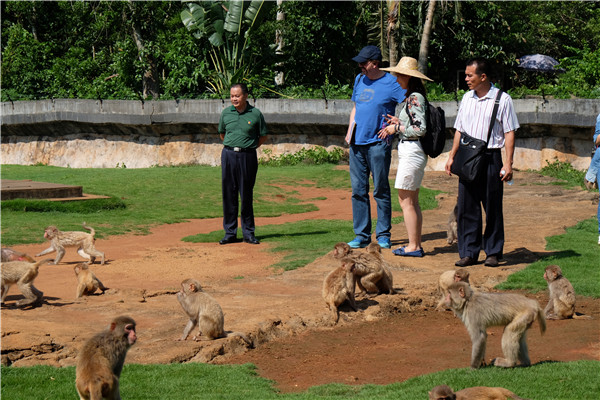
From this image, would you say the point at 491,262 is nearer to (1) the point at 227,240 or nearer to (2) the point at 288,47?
(1) the point at 227,240

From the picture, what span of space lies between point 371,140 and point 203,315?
4.54 meters

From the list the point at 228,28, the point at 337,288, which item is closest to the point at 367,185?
the point at 337,288

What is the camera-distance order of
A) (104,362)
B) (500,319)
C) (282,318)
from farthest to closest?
(282,318), (500,319), (104,362)

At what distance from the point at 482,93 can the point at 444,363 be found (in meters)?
4.16

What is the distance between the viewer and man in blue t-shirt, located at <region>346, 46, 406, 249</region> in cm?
1152

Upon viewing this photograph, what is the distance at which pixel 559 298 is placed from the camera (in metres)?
8.50

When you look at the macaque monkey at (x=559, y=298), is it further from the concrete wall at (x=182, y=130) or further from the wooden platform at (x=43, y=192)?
the concrete wall at (x=182, y=130)

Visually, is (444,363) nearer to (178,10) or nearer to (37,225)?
(37,225)

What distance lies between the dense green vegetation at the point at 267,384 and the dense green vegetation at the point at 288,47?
63.9 feet

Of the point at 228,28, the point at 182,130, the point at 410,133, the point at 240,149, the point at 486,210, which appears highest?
the point at 228,28

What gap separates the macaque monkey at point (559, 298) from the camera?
8.47m

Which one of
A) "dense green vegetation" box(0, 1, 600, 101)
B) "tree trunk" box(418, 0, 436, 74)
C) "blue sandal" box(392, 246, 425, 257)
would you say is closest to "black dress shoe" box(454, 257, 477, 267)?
"blue sandal" box(392, 246, 425, 257)

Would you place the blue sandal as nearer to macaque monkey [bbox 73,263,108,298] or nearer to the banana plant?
macaque monkey [bbox 73,263,108,298]

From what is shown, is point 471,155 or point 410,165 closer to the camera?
point 471,155
